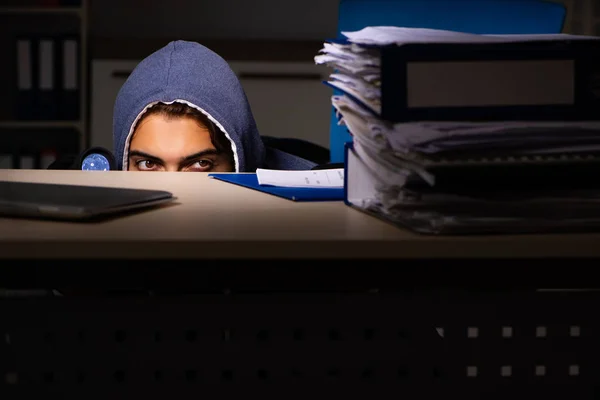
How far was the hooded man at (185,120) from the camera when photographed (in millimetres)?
1655

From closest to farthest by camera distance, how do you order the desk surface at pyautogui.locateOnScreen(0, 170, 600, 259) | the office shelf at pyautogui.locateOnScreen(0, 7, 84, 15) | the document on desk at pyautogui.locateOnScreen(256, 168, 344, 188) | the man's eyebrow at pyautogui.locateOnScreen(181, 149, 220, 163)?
the desk surface at pyautogui.locateOnScreen(0, 170, 600, 259) < the document on desk at pyautogui.locateOnScreen(256, 168, 344, 188) < the man's eyebrow at pyautogui.locateOnScreen(181, 149, 220, 163) < the office shelf at pyautogui.locateOnScreen(0, 7, 84, 15)

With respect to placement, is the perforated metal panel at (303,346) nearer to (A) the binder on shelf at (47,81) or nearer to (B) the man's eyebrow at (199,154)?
(B) the man's eyebrow at (199,154)

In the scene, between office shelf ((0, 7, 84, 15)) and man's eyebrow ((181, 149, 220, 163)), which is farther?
office shelf ((0, 7, 84, 15))

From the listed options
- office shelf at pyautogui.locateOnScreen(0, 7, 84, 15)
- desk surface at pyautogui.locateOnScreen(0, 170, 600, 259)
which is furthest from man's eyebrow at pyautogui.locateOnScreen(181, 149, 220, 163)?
office shelf at pyautogui.locateOnScreen(0, 7, 84, 15)

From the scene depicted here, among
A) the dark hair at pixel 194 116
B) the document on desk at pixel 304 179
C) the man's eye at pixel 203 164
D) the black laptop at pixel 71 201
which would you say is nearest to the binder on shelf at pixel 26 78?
the dark hair at pixel 194 116

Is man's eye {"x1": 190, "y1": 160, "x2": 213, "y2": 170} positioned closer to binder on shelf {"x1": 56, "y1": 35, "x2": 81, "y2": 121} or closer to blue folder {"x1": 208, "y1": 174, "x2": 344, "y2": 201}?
blue folder {"x1": 208, "y1": 174, "x2": 344, "y2": 201}

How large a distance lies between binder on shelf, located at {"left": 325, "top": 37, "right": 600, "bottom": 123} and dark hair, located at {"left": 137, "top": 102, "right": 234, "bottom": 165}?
1.08 meters

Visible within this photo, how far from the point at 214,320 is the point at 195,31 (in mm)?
3353

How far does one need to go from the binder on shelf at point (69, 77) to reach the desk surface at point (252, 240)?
2.94 metres

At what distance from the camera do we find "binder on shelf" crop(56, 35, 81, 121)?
3424 mm

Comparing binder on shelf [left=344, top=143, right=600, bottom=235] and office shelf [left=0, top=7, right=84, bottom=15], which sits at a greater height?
office shelf [left=0, top=7, right=84, bottom=15]

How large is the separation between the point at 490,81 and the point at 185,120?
111 cm

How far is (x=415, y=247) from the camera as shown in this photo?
0.57 meters

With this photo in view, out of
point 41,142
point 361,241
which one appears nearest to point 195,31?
point 41,142
